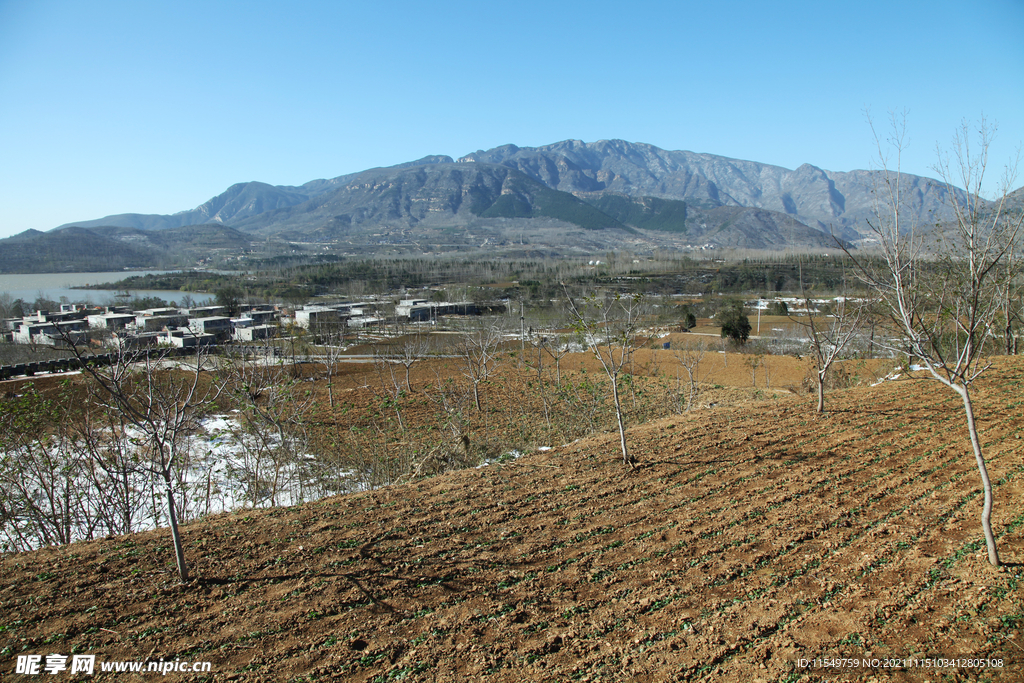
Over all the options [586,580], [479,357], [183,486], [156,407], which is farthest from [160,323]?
[586,580]

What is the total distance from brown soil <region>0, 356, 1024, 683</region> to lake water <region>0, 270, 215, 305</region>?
79603 millimetres

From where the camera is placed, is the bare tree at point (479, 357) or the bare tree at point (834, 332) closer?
the bare tree at point (834, 332)

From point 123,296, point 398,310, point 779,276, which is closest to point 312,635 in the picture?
point 398,310

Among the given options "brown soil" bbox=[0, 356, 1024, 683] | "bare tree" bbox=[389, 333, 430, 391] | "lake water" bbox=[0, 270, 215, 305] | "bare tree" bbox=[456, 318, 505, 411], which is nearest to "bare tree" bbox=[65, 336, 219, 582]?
"brown soil" bbox=[0, 356, 1024, 683]

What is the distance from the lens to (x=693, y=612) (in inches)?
181

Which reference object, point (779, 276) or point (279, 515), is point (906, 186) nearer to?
point (279, 515)

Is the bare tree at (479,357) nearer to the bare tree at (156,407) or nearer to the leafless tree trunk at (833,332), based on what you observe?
the leafless tree trunk at (833,332)

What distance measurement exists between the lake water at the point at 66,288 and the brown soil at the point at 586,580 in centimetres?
7960

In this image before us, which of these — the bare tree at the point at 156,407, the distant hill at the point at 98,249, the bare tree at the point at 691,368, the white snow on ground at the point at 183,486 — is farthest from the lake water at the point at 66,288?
the bare tree at the point at 156,407

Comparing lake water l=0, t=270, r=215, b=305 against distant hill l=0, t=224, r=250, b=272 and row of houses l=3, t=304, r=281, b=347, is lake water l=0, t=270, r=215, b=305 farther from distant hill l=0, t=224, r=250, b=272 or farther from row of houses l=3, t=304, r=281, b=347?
row of houses l=3, t=304, r=281, b=347

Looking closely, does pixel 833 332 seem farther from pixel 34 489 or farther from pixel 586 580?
pixel 34 489

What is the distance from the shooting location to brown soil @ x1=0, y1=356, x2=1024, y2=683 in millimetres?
4059

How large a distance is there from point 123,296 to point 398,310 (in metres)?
46.5

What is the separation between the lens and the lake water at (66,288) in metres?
70.4
